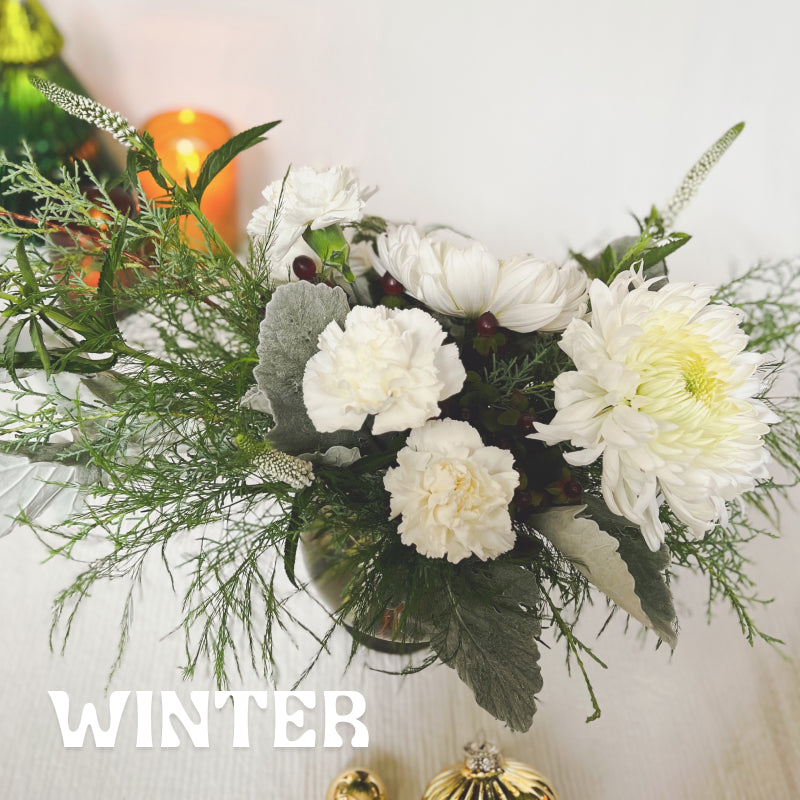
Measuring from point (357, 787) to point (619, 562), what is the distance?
0.24 m

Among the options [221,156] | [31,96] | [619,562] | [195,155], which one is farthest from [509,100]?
[619,562]

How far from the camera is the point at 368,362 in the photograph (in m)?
0.31

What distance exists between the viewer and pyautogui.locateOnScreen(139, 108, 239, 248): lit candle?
82 centimetres

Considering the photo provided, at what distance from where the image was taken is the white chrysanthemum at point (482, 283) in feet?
1.15

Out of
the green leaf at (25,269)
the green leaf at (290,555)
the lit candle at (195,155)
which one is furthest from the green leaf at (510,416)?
the lit candle at (195,155)

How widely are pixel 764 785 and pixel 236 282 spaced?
461 mm

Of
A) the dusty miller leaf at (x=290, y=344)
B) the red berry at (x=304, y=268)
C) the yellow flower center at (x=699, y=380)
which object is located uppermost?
the red berry at (x=304, y=268)

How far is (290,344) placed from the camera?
13.2 inches

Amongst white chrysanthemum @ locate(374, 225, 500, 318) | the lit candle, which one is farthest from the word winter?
the lit candle

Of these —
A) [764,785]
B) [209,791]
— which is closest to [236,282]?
[209,791]

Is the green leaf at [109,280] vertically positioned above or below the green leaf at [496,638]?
above

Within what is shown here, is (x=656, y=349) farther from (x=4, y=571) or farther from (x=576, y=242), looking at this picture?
(x=576, y=242)

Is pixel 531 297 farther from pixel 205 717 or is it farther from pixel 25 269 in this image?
pixel 205 717

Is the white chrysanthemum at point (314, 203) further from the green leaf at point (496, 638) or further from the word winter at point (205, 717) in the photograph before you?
the word winter at point (205, 717)
